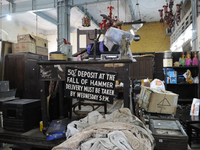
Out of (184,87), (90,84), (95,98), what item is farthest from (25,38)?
(184,87)

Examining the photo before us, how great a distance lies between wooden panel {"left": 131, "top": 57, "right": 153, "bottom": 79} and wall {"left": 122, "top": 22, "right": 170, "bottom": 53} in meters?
7.04

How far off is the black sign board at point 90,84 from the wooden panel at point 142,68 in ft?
6.10

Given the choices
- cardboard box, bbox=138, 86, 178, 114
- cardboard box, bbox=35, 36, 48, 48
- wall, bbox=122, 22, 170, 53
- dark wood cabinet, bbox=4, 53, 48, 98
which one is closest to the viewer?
cardboard box, bbox=138, 86, 178, 114

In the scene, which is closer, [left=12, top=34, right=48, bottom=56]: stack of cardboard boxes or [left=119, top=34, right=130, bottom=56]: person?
[left=119, top=34, right=130, bottom=56]: person

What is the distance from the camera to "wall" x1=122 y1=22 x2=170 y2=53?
10195mm

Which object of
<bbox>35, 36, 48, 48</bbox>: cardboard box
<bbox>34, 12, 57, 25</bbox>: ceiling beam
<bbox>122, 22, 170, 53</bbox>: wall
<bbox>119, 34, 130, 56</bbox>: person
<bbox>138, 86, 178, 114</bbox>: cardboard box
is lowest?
<bbox>138, 86, 178, 114</bbox>: cardboard box

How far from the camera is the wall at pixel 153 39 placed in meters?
10.2

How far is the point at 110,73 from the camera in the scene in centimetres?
194

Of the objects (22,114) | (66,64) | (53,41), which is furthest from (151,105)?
(53,41)

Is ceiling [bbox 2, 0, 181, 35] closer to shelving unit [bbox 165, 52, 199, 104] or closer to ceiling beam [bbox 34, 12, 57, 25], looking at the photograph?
ceiling beam [bbox 34, 12, 57, 25]

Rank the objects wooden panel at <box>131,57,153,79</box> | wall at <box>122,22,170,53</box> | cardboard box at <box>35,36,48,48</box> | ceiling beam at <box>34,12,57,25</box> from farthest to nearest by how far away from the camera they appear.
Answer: wall at <box>122,22,170,53</box>
ceiling beam at <box>34,12,57,25</box>
cardboard box at <box>35,36,48,48</box>
wooden panel at <box>131,57,153,79</box>

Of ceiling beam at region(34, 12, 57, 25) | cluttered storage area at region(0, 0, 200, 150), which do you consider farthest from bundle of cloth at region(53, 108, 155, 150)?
ceiling beam at region(34, 12, 57, 25)

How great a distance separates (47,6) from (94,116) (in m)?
5.73

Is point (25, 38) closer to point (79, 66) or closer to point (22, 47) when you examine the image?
point (22, 47)
